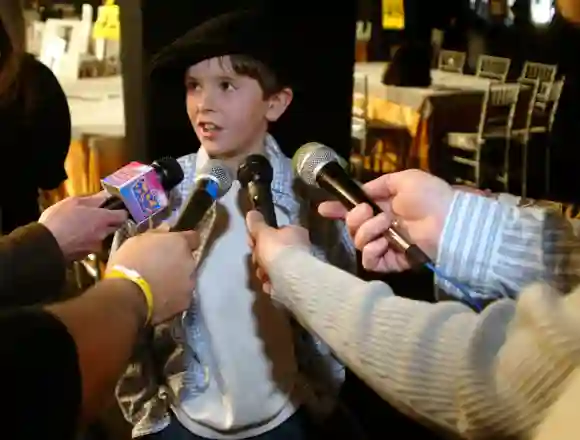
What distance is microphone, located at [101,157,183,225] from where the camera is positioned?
38.1 inches

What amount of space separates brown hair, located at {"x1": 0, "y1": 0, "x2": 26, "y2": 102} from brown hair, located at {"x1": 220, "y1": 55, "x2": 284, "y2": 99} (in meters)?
0.40

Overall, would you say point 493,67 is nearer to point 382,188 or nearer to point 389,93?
point 389,93

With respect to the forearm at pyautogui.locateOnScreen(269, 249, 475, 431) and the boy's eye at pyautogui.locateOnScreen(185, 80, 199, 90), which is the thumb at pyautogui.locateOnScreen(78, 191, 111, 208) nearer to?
the boy's eye at pyautogui.locateOnScreen(185, 80, 199, 90)

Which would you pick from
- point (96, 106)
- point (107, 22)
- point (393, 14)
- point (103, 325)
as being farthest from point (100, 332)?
point (393, 14)

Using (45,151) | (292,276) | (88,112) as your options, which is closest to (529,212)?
(292,276)

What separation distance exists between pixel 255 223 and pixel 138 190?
0.15m

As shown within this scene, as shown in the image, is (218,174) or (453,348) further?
(218,174)

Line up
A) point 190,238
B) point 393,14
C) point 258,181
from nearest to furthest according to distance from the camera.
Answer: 1. point 190,238
2. point 258,181
3. point 393,14

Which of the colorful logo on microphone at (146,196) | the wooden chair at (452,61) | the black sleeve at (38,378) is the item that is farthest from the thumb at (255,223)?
the wooden chair at (452,61)

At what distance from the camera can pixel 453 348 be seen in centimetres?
63

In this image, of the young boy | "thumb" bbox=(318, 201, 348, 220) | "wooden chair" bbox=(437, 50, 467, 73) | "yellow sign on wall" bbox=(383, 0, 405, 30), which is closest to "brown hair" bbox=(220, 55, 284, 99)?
the young boy

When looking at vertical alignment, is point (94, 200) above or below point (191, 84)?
below

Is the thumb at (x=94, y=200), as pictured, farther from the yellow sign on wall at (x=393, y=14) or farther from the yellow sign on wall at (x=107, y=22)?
the yellow sign on wall at (x=393, y=14)

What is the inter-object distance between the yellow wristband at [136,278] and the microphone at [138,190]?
15 centimetres
